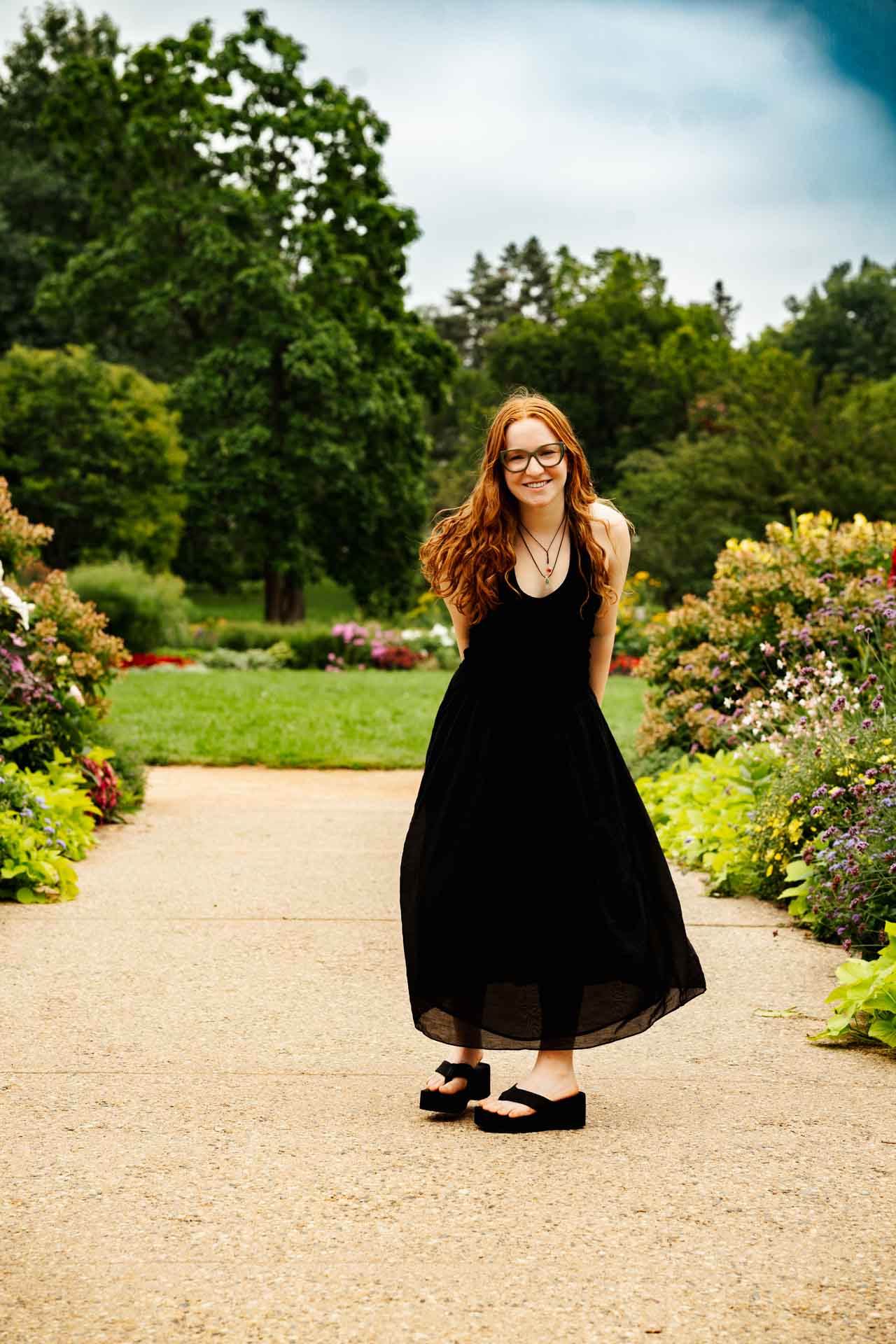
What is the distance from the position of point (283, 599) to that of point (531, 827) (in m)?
29.0

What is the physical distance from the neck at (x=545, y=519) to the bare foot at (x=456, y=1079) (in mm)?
1258

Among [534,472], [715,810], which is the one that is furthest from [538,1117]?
[715,810]

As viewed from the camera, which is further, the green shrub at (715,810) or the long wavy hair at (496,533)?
the green shrub at (715,810)

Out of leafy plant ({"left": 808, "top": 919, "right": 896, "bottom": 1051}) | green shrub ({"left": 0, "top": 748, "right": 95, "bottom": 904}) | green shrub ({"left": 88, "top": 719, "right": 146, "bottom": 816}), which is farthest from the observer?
green shrub ({"left": 88, "top": 719, "right": 146, "bottom": 816})

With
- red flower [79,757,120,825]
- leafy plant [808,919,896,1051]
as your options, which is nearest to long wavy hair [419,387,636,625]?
leafy plant [808,919,896,1051]

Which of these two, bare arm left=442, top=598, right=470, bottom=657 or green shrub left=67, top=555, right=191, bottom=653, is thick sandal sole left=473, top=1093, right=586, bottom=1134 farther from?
green shrub left=67, top=555, right=191, bottom=653

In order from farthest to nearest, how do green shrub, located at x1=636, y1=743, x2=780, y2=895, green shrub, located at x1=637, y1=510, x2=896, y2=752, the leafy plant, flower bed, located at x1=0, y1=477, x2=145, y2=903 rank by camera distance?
1. green shrub, located at x1=637, y1=510, x2=896, y2=752
2. green shrub, located at x1=636, y1=743, x2=780, y2=895
3. flower bed, located at x1=0, y1=477, x2=145, y2=903
4. the leafy plant

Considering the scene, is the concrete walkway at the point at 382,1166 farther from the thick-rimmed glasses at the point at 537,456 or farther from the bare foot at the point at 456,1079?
the thick-rimmed glasses at the point at 537,456

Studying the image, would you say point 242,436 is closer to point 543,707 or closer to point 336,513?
point 336,513

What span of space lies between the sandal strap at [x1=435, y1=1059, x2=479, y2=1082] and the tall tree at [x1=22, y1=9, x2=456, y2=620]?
25216mm

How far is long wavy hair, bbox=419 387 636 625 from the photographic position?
3.55 metres

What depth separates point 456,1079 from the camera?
3.50 meters

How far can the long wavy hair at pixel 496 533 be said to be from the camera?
3549 millimetres

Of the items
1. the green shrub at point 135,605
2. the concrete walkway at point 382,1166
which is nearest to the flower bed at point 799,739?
the concrete walkway at point 382,1166
